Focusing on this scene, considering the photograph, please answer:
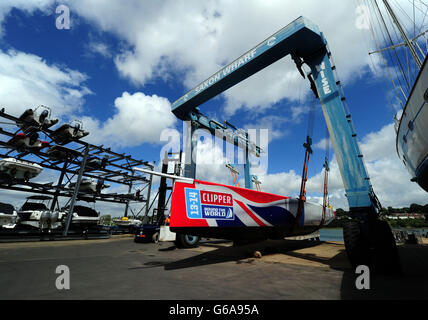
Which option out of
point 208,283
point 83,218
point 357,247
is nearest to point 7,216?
point 83,218

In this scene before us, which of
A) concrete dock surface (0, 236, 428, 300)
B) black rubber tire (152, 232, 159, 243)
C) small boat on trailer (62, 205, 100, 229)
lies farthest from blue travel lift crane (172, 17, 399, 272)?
small boat on trailer (62, 205, 100, 229)

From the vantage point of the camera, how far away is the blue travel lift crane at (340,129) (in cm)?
428

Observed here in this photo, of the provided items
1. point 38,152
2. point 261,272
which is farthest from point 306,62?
point 38,152

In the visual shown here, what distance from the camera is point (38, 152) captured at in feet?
41.7

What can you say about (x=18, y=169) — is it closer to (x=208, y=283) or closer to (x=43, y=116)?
(x=43, y=116)

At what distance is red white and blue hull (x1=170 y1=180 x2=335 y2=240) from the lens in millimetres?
5020

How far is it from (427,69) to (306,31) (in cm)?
430

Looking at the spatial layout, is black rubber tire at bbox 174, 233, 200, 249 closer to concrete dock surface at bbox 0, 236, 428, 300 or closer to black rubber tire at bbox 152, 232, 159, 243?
black rubber tire at bbox 152, 232, 159, 243

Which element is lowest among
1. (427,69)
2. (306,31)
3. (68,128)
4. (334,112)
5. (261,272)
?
(261,272)

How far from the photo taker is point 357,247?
4.31 m

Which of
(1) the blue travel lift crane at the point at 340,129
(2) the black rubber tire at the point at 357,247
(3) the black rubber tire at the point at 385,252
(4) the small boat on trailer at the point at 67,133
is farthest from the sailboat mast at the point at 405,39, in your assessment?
(4) the small boat on trailer at the point at 67,133

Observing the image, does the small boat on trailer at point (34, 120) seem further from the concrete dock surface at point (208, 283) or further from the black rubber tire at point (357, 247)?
the black rubber tire at point (357, 247)

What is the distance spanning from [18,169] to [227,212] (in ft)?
43.4
